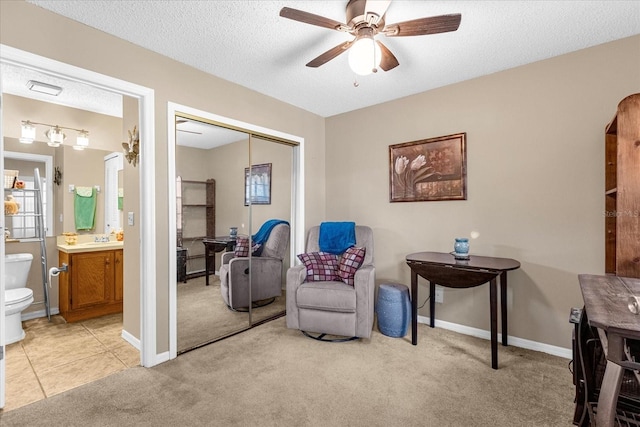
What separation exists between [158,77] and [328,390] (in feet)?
8.27

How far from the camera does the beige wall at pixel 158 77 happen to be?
172 cm

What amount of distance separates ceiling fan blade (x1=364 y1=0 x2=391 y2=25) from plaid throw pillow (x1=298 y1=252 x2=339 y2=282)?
77.9 inches

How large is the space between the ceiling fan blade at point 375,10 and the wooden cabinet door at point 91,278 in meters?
3.41

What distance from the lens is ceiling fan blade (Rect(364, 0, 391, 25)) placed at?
1479mm

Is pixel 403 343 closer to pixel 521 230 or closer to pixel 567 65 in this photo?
pixel 521 230

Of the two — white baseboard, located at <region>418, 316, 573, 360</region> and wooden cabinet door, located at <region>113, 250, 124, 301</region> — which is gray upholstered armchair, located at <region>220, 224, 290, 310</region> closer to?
wooden cabinet door, located at <region>113, 250, 124, 301</region>

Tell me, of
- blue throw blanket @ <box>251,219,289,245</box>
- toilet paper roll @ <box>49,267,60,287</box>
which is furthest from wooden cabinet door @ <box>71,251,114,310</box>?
blue throw blanket @ <box>251,219,289,245</box>

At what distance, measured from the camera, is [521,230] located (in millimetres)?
2486

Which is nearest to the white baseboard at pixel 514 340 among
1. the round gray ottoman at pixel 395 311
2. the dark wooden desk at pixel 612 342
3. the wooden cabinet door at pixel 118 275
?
the round gray ottoman at pixel 395 311

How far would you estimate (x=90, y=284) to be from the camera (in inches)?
125

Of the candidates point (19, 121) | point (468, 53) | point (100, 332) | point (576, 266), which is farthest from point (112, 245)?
point (576, 266)

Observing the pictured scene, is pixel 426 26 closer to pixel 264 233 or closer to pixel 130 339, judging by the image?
pixel 264 233

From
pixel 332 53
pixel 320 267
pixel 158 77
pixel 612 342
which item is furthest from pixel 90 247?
pixel 612 342

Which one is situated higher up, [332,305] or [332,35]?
[332,35]
